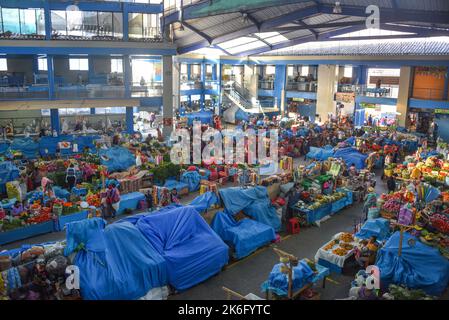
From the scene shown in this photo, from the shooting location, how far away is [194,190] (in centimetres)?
1841

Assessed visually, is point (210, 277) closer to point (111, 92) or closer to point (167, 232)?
point (167, 232)

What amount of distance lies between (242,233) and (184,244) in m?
2.10

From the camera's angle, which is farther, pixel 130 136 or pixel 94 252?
pixel 130 136

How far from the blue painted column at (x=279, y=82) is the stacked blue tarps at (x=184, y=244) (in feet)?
105

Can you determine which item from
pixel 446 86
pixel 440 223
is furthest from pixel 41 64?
pixel 446 86

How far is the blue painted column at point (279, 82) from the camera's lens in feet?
136

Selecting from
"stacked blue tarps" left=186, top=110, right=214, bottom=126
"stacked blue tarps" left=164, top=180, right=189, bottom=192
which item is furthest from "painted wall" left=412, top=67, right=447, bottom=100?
"stacked blue tarps" left=164, top=180, right=189, bottom=192

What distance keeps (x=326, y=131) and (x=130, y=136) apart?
42.4 feet

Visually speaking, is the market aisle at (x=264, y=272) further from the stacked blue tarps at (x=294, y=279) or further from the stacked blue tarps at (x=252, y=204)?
the stacked blue tarps at (x=252, y=204)

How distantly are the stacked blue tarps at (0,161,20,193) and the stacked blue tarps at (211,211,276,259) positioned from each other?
386 inches

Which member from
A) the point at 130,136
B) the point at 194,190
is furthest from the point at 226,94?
the point at 194,190

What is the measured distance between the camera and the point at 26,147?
22219 millimetres

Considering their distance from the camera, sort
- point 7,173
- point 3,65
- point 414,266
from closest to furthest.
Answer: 1. point 414,266
2. point 7,173
3. point 3,65

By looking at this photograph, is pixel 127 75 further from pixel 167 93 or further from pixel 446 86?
pixel 446 86
